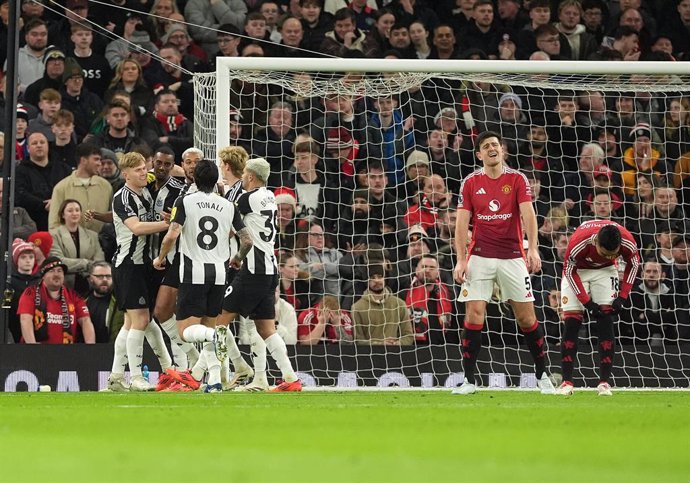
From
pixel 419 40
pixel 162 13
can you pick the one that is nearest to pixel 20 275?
pixel 162 13

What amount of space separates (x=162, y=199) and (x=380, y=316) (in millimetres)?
3265

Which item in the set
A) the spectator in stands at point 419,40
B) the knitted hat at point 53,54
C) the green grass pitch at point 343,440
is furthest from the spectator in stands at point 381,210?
the green grass pitch at point 343,440

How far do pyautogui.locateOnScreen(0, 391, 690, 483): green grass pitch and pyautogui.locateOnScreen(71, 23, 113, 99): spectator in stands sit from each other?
25.1 feet

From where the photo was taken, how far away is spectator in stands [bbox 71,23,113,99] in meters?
16.1

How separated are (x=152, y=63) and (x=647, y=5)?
7370 mm

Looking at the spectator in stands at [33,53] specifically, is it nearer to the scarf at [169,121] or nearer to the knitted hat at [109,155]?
the scarf at [169,121]

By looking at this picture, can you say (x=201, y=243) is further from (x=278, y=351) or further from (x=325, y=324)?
(x=325, y=324)

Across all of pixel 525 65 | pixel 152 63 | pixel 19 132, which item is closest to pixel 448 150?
pixel 525 65

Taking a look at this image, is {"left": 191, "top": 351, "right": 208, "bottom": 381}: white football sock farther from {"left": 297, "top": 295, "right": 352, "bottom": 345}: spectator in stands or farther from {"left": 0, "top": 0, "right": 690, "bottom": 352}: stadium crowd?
{"left": 297, "top": 295, "right": 352, "bottom": 345}: spectator in stands

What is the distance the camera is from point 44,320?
43.0ft

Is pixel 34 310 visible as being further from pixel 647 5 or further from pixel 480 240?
pixel 647 5

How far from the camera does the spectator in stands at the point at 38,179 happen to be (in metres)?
14.7

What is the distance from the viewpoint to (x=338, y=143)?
50.7 feet

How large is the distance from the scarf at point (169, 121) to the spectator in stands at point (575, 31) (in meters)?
5.60
